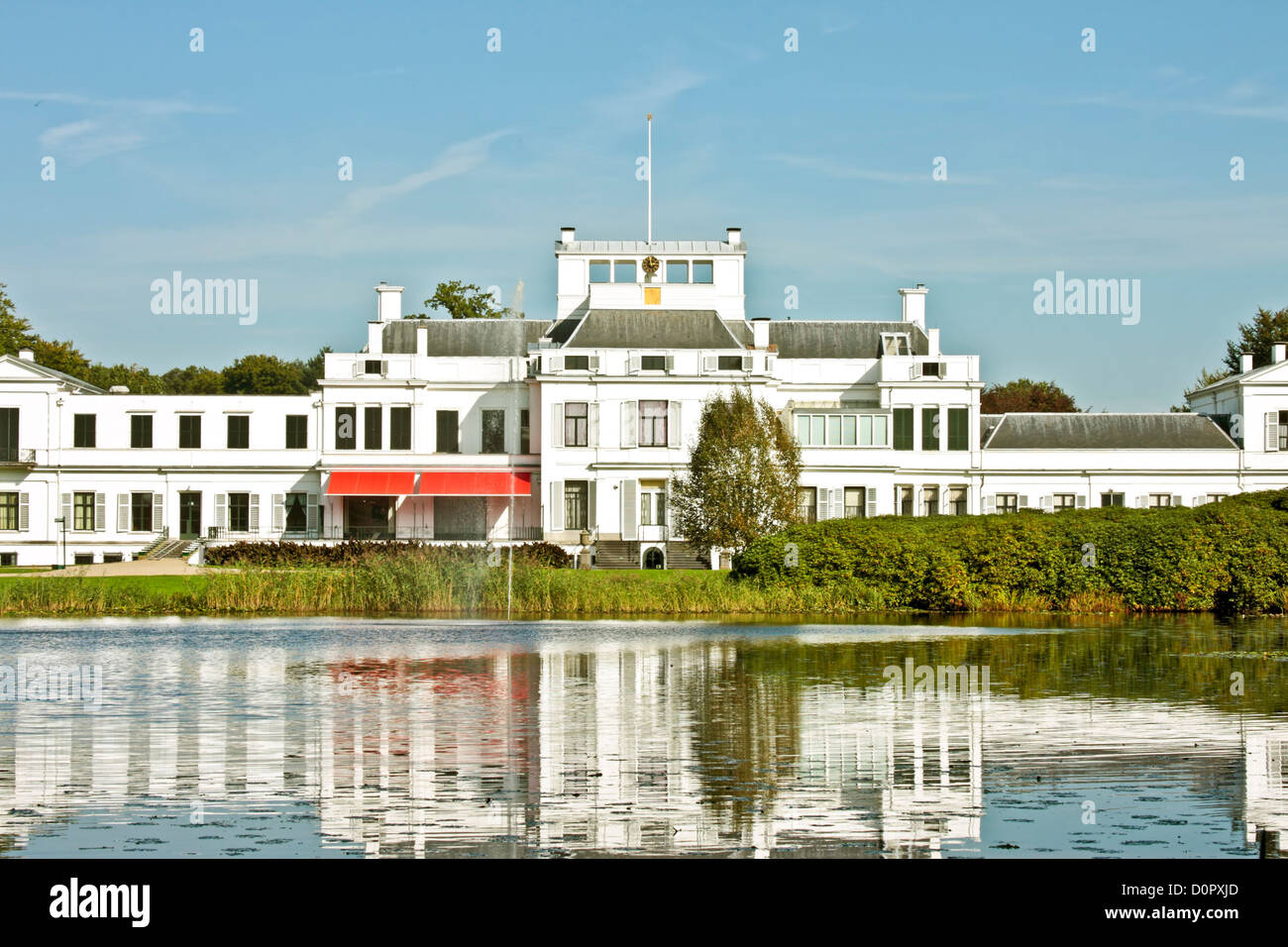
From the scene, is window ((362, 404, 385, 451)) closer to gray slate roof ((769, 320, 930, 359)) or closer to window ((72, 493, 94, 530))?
window ((72, 493, 94, 530))

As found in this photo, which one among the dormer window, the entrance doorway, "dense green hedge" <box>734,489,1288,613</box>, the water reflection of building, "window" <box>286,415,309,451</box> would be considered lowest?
the water reflection of building

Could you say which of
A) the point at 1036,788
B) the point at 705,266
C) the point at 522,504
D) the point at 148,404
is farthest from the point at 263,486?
the point at 1036,788

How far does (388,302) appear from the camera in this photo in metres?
63.0

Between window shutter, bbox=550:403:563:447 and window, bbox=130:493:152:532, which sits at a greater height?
window shutter, bbox=550:403:563:447

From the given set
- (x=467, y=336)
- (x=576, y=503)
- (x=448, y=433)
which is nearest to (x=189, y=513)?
(x=448, y=433)

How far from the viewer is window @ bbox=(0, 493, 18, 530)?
57.0 metres

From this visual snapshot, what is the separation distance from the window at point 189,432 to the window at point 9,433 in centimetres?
640

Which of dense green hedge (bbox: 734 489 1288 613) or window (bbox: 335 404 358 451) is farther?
window (bbox: 335 404 358 451)

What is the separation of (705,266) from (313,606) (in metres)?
32.5

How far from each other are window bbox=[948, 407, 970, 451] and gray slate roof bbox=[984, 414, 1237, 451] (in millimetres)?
1967

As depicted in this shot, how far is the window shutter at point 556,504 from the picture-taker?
54.7 m

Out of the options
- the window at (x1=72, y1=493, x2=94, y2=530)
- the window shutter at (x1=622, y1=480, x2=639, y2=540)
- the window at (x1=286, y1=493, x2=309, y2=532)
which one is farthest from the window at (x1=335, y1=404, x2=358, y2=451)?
the window shutter at (x1=622, y1=480, x2=639, y2=540)

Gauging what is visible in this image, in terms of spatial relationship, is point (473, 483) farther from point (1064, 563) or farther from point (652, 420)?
point (1064, 563)

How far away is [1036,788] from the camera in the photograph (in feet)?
37.6
